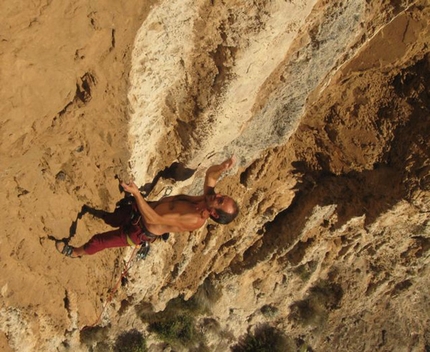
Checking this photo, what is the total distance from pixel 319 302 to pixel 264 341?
1.25 m

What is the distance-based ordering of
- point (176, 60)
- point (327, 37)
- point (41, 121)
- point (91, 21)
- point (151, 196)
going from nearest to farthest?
point (91, 21)
point (41, 121)
point (176, 60)
point (327, 37)
point (151, 196)

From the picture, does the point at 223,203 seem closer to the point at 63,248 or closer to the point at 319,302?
the point at 63,248

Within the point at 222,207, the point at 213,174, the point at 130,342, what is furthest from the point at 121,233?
the point at 130,342

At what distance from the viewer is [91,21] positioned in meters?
2.63

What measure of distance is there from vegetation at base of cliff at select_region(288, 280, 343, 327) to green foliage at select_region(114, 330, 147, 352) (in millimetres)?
2780

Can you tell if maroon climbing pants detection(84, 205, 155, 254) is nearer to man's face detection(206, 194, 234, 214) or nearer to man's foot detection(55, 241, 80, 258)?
man's foot detection(55, 241, 80, 258)

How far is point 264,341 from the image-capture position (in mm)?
7375

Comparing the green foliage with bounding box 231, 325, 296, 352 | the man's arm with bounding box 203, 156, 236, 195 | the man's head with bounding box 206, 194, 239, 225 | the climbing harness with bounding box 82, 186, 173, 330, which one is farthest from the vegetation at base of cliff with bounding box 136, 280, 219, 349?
the man's head with bounding box 206, 194, 239, 225

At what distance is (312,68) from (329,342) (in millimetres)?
5818

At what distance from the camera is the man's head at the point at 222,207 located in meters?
3.15

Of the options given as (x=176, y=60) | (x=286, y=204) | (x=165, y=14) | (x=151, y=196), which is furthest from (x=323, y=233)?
(x=165, y=14)

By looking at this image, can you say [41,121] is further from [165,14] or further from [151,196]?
[151,196]

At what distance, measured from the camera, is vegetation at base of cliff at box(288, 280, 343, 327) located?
7027 millimetres

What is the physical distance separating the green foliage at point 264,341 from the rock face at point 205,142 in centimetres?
140
